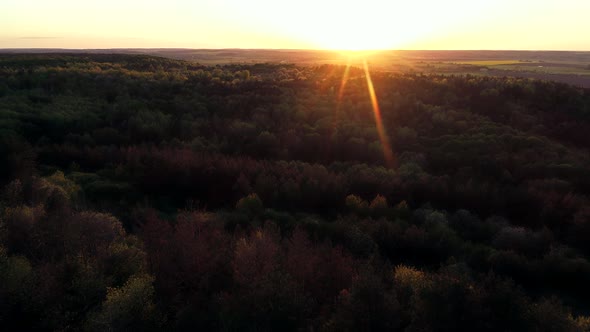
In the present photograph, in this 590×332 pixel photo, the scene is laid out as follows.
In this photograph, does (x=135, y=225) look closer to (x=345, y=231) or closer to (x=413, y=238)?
(x=345, y=231)

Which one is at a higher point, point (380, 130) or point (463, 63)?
point (463, 63)

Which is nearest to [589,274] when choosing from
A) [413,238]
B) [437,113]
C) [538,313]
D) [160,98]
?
[413,238]

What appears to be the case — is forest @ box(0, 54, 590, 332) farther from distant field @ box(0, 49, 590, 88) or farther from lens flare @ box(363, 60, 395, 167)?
distant field @ box(0, 49, 590, 88)

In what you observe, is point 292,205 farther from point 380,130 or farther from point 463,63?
point 463,63

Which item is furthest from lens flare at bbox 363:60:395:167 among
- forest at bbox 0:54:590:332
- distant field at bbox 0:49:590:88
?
distant field at bbox 0:49:590:88

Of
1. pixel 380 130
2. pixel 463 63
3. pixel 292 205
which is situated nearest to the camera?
pixel 292 205

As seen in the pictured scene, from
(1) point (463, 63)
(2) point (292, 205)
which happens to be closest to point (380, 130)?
(2) point (292, 205)

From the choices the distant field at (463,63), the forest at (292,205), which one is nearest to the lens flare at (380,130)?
the forest at (292,205)

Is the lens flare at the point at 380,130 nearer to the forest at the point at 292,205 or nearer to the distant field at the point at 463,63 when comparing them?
the forest at the point at 292,205

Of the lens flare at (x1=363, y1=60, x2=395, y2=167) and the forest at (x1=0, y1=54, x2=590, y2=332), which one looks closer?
the forest at (x1=0, y1=54, x2=590, y2=332)
